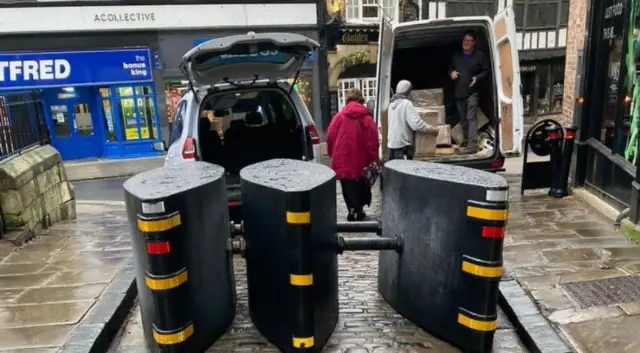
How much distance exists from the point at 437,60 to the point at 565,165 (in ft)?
11.3

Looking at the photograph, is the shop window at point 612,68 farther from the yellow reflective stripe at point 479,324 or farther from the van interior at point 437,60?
the yellow reflective stripe at point 479,324

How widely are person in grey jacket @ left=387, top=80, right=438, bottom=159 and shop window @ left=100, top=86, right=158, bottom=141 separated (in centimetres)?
1221

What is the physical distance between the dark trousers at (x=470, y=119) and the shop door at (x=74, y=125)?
13236 mm

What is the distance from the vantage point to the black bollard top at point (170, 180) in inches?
130

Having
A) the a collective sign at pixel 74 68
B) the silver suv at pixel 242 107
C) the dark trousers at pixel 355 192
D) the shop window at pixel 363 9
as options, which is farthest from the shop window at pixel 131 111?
the dark trousers at pixel 355 192

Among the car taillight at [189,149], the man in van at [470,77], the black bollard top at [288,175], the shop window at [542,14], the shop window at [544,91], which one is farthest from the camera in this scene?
the shop window at [544,91]

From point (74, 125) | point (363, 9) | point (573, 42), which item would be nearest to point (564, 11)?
point (363, 9)

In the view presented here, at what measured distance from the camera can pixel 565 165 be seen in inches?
289

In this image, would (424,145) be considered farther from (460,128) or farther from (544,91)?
(544,91)

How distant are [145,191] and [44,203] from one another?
168 inches

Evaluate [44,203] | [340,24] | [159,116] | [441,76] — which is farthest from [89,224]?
[340,24]

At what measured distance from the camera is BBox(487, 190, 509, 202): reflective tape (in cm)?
330

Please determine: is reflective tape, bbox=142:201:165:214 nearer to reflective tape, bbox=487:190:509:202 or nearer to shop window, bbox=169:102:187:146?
reflective tape, bbox=487:190:509:202

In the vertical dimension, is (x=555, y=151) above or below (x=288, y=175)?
below
